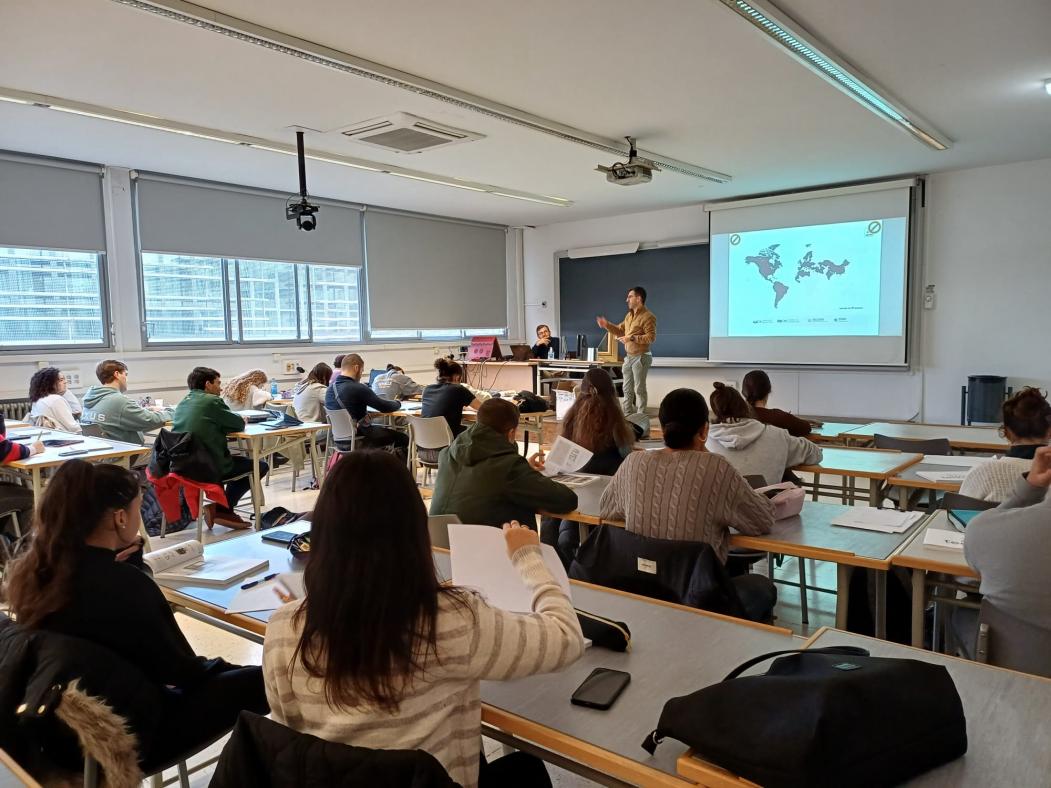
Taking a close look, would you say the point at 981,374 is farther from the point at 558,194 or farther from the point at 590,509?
the point at 590,509

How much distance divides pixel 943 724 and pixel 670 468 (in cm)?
130

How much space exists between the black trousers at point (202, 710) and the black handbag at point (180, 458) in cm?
333

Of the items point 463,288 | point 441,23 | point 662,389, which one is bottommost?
point 662,389

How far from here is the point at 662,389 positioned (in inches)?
413

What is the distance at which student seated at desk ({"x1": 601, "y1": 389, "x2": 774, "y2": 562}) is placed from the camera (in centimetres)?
235

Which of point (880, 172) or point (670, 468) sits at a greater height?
point (880, 172)

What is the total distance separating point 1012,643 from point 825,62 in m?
3.76

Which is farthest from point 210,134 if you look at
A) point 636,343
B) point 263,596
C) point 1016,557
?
point 1016,557

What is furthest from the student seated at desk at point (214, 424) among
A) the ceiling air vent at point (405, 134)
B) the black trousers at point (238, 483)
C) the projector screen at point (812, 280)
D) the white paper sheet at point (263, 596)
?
the projector screen at point (812, 280)

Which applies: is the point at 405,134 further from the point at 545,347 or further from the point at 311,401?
the point at 545,347

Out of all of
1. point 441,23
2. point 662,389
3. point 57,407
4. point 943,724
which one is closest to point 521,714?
point 943,724

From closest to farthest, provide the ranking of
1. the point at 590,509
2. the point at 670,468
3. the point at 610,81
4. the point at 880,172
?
the point at 670,468 → the point at 590,509 → the point at 610,81 → the point at 880,172

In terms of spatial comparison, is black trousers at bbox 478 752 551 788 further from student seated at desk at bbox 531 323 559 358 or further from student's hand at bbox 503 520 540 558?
student seated at desk at bbox 531 323 559 358

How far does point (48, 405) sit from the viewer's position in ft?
18.0
